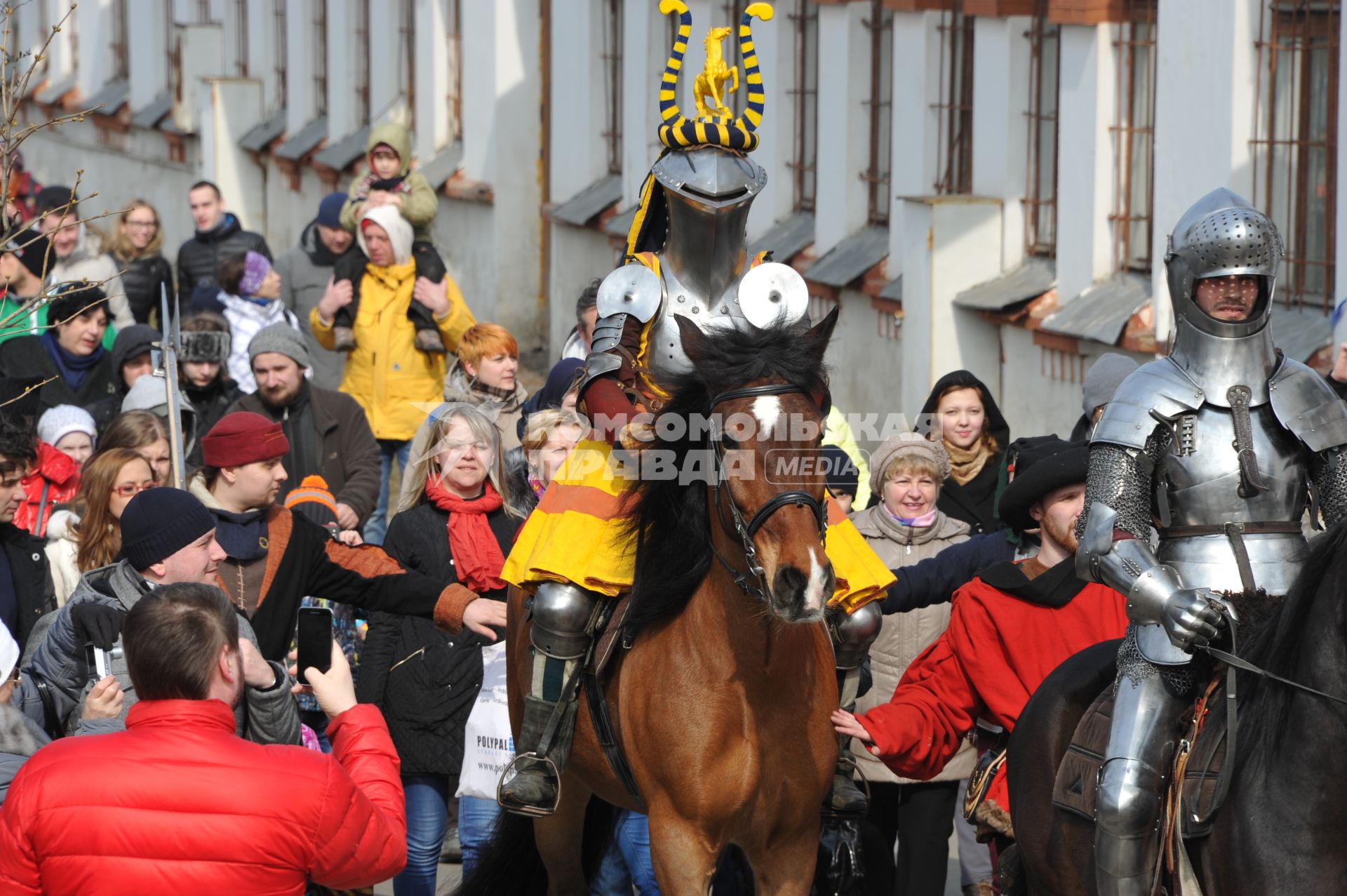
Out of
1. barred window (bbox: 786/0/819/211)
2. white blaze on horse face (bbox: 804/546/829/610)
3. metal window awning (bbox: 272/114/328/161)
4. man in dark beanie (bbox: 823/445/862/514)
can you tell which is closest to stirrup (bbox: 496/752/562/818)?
white blaze on horse face (bbox: 804/546/829/610)

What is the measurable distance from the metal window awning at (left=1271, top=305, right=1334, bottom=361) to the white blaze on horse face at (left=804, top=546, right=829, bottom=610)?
4920mm

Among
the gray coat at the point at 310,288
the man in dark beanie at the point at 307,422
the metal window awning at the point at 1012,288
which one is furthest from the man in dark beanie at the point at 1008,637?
the gray coat at the point at 310,288

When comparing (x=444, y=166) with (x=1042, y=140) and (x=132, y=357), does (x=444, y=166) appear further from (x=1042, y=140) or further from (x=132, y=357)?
(x=132, y=357)

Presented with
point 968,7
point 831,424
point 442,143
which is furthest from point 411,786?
point 442,143

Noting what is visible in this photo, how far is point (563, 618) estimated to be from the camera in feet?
19.1

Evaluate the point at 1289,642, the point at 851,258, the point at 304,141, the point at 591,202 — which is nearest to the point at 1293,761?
the point at 1289,642

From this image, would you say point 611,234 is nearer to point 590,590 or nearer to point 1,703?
point 590,590

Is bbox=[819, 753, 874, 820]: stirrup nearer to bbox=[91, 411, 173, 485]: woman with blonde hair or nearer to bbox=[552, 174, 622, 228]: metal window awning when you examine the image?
bbox=[91, 411, 173, 485]: woman with blonde hair

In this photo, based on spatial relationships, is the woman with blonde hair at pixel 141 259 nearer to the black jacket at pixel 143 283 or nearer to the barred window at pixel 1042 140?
the black jacket at pixel 143 283

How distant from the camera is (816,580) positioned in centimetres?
487

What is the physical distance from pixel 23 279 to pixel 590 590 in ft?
20.5

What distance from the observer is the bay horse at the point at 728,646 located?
5141 mm

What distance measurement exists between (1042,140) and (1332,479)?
8086 mm

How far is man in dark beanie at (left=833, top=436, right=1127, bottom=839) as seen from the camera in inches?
228
